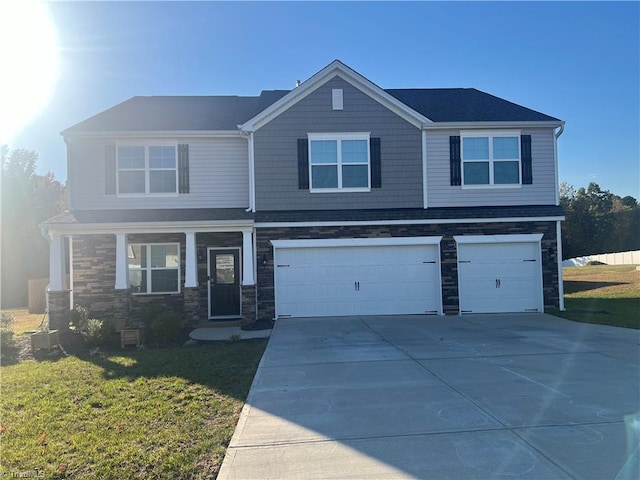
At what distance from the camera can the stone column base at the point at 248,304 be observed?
12.3 m

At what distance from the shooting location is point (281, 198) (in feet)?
44.2

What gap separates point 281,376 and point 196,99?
41.7 feet

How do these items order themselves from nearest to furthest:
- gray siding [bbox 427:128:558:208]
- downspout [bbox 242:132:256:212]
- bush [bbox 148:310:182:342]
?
bush [bbox 148:310:182:342] → downspout [bbox 242:132:256:212] → gray siding [bbox 427:128:558:208]

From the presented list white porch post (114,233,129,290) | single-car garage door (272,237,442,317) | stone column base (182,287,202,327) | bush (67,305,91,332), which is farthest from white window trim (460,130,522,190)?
bush (67,305,91,332)

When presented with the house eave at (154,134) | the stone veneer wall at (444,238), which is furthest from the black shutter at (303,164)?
the house eave at (154,134)

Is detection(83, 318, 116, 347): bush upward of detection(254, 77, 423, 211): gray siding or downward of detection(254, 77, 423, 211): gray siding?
downward

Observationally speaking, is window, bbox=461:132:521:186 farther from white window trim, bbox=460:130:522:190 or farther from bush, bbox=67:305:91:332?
bush, bbox=67:305:91:332

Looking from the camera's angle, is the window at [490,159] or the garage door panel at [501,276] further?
the window at [490,159]

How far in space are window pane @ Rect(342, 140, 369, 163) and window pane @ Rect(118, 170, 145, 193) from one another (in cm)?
620

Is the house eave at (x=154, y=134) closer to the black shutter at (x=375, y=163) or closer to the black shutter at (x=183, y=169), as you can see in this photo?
the black shutter at (x=183, y=169)

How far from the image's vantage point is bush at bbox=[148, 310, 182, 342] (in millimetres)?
10586

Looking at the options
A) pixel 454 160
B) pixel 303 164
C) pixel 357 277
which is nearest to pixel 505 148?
pixel 454 160

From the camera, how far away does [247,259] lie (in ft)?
41.3

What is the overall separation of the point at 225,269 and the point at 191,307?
6.21 ft
